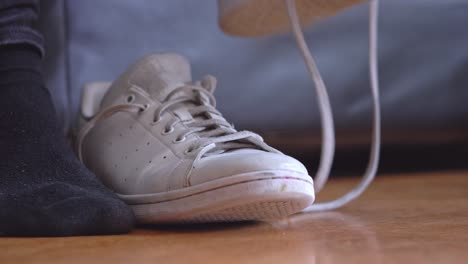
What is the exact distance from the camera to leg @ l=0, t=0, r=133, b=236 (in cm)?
63

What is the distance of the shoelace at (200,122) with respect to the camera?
27.4 inches

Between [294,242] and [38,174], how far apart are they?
0.84 ft

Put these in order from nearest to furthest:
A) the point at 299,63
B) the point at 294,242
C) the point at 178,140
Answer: the point at 294,242, the point at 178,140, the point at 299,63

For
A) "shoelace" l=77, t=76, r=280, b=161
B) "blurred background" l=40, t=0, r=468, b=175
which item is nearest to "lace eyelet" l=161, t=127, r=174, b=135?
"shoelace" l=77, t=76, r=280, b=161

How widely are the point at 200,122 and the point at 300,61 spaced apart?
55 centimetres

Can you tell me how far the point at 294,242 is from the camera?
603 millimetres

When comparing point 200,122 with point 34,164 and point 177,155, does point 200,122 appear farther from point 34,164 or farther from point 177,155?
point 34,164

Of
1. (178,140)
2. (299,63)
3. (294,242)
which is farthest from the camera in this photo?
(299,63)

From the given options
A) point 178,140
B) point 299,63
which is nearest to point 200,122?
point 178,140

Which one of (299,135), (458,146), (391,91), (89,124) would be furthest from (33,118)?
(458,146)

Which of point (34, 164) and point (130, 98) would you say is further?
point (130, 98)

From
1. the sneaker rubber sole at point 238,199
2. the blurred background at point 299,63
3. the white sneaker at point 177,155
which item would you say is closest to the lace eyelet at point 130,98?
the white sneaker at point 177,155

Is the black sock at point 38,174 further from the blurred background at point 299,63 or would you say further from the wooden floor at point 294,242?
the blurred background at point 299,63

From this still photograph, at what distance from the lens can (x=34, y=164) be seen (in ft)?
2.26
